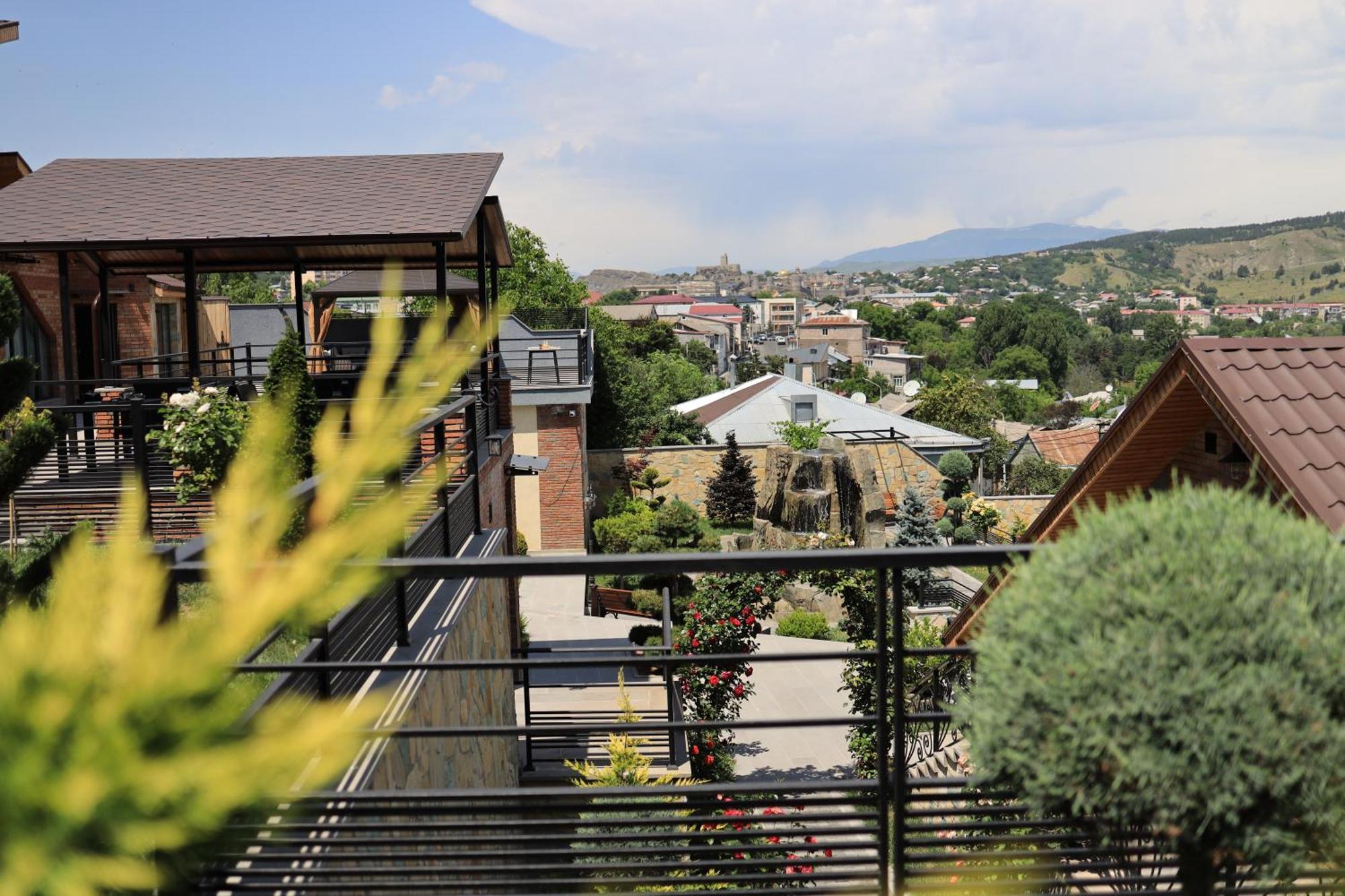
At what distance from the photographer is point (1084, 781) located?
5.86ft

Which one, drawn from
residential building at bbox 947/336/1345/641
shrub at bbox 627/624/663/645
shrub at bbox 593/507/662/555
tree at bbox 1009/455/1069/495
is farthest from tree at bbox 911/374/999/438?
residential building at bbox 947/336/1345/641

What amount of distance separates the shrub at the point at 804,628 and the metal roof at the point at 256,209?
9395 mm

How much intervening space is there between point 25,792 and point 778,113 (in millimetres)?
123653

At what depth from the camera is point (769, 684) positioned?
16484 mm

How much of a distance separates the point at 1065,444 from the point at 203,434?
41.0 meters

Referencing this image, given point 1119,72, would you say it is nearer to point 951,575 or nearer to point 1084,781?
point 951,575

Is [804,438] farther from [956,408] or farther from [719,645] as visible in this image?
[956,408]

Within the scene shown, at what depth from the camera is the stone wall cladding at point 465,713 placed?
4305 mm

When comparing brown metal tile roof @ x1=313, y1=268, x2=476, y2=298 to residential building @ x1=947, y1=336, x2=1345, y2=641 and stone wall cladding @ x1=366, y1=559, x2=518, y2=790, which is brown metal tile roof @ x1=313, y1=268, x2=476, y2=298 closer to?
stone wall cladding @ x1=366, y1=559, x2=518, y2=790

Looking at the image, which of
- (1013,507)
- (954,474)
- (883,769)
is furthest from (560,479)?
(883,769)

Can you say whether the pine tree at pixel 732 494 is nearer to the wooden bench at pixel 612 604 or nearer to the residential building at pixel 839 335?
the wooden bench at pixel 612 604

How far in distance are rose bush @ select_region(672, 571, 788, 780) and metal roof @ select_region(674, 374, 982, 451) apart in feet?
80.1

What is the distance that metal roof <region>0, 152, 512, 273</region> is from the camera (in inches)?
422

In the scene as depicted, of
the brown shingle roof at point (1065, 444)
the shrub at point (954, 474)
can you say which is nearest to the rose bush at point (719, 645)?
the shrub at point (954, 474)
